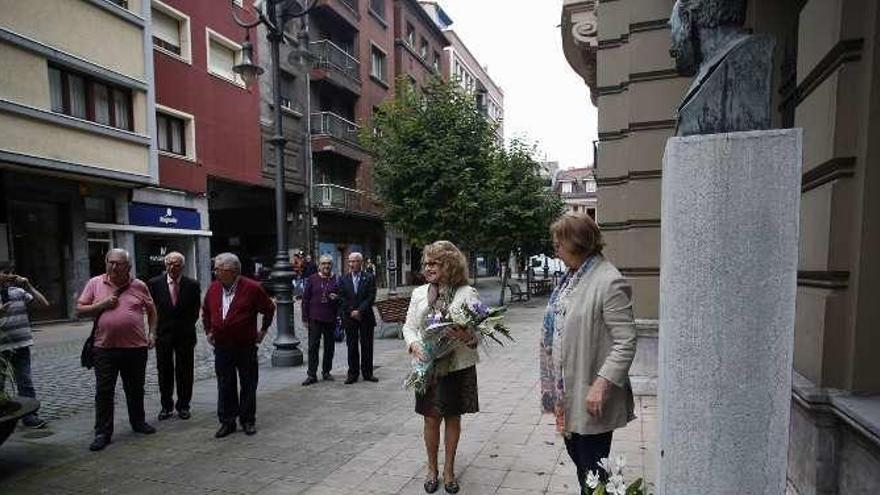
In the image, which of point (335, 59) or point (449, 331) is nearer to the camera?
point (449, 331)

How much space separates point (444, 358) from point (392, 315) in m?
8.69

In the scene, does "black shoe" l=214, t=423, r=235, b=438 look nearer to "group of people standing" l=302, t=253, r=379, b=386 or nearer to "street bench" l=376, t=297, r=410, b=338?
"group of people standing" l=302, t=253, r=379, b=386

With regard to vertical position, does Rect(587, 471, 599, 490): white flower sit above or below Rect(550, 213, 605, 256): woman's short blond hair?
below

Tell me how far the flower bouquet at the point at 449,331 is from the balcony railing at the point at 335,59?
23.0 metres

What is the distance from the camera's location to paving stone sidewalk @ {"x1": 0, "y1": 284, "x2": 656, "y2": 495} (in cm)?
432

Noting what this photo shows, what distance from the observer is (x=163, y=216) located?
18.1 metres

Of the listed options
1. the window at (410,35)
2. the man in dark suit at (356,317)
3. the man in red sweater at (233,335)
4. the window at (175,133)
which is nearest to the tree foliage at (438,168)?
the window at (175,133)

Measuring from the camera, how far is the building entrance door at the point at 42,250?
47.6ft

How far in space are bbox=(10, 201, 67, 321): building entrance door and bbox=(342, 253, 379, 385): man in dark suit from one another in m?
11.5

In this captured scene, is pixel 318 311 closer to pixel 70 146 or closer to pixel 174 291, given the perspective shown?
pixel 174 291

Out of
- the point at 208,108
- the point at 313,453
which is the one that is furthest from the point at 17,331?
the point at 208,108

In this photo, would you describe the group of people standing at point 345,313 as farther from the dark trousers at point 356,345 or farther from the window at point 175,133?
the window at point 175,133

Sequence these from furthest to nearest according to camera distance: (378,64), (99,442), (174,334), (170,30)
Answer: (378,64) < (170,30) < (174,334) < (99,442)

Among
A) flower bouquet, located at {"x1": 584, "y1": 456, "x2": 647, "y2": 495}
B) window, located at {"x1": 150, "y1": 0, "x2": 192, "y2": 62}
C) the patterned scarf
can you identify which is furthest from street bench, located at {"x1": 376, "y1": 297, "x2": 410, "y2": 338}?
window, located at {"x1": 150, "y1": 0, "x2": 192, "y2": 62}
